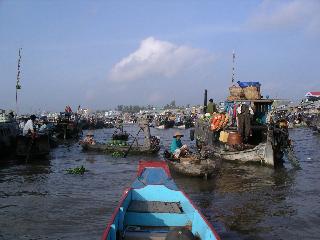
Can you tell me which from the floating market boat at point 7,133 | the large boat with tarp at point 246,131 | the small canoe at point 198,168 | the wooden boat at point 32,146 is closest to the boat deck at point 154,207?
the small canoe at point 198,168

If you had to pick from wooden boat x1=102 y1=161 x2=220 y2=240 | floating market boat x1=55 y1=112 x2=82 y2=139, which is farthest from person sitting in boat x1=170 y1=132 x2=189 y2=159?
floating market boat x1=55 y1=112 x2=82 y2=139

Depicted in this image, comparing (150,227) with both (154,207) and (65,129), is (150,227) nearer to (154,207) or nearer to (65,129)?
(154,207)

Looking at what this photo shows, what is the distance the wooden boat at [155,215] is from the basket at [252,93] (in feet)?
42.9

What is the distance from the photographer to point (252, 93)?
2141 cm

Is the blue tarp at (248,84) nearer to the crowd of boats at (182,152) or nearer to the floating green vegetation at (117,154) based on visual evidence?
the crowd of boats at (182,152)

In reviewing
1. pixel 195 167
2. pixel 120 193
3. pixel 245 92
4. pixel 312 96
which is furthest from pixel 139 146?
pixel 312 96

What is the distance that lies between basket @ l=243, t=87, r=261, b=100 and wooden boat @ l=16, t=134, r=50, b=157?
11.2m

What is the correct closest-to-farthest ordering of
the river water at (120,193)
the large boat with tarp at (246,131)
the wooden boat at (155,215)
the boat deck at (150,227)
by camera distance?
the wooden boat at (155,215) < the boat deck at (150,227) < the river water at (120,193) < the large boat with tarp at (246,131)

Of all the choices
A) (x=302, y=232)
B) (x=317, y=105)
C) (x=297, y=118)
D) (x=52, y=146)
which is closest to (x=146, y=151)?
(x=52, y=146)

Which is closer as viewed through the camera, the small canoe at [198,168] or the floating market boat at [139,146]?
the small canoe at [198,168]

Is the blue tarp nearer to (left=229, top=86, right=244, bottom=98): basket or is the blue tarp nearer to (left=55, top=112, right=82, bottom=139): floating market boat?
(left=229, top=86, right=244, bottom=98): basket

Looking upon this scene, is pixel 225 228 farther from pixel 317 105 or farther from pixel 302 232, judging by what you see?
pixel 317 105

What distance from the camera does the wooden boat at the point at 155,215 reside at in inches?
232

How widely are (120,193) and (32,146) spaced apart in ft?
30.9
